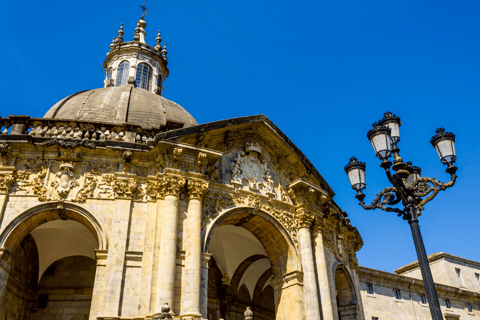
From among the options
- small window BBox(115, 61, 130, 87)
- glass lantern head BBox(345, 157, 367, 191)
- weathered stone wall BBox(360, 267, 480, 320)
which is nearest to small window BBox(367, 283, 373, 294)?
weathered stone wall BBox(360, 267, 480, 320)

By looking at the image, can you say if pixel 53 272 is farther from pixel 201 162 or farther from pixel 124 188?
pixel 201 162

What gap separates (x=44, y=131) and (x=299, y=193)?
31.2ft

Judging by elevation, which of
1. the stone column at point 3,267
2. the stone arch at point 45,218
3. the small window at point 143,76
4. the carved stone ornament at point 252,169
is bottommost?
the stone column at point 3,267

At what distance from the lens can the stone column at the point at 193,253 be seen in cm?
1265

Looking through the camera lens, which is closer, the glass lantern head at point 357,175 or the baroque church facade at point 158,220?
the glass lantern head at point 357,175

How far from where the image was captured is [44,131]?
49.4 ft

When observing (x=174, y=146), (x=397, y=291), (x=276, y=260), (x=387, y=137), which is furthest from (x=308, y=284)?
(x=397, y=291)

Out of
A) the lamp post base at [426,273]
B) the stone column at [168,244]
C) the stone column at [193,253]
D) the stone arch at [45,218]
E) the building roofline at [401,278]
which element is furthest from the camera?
the building roofline at [401,278]

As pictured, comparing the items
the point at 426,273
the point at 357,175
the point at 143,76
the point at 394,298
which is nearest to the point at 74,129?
the point at 357,175

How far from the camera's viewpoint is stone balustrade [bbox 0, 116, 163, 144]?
1495 centimetres

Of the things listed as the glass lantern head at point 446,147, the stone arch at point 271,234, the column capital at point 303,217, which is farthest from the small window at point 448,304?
the glass lantern head at point 446,147

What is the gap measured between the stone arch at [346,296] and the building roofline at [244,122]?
3989mm

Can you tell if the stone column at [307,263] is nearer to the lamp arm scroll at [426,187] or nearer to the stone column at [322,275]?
the stone column at [322,275]

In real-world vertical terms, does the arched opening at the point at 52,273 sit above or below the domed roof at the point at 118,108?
below
